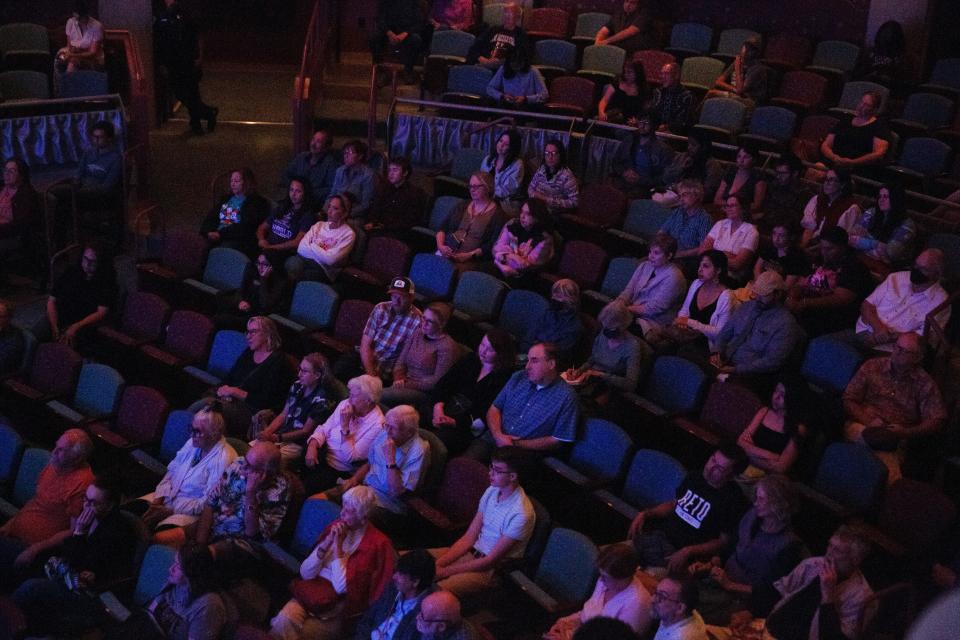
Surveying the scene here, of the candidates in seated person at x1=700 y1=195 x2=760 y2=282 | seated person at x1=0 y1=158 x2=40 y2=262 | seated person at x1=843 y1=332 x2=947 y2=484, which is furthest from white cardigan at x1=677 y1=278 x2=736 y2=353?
seated person at x1=0 y1=158 x2=40 y2=262

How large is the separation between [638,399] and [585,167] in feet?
11.5

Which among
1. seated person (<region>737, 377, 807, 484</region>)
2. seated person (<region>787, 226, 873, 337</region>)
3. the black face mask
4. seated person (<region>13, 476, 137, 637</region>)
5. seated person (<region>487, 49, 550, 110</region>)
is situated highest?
seated person (<region>487, 49, 550, 110</region>)

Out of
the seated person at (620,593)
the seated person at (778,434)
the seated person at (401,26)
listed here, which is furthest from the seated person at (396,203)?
the seated person at (620,593)

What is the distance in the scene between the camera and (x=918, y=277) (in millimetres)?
6090

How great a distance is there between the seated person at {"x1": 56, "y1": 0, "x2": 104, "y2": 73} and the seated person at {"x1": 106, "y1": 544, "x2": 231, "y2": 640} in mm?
6356

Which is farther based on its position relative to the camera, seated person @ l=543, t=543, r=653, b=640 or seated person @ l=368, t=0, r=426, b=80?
seated person @ l=368, t=0, r=426, b=80

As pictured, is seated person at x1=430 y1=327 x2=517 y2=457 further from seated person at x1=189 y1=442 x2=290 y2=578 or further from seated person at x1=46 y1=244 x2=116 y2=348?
seated person at x1=46 y1=244 x2=116 y2=348

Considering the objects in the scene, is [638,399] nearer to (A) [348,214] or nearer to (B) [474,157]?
(A) [348,214]

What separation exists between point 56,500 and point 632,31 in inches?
269

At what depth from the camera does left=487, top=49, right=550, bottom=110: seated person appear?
9195 mm

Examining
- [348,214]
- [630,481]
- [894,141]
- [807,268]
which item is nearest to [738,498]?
[630,481]

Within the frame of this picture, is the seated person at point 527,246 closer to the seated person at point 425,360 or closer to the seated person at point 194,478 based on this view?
the seated person at point 425,360

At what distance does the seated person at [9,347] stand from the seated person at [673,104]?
4659mm

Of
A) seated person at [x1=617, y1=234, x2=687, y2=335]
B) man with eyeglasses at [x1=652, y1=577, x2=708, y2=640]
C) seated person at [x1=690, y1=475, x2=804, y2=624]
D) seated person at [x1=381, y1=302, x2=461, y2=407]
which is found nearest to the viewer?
man with eyeglasses at [x1=652, y1=577, x2=708, y2=640]
